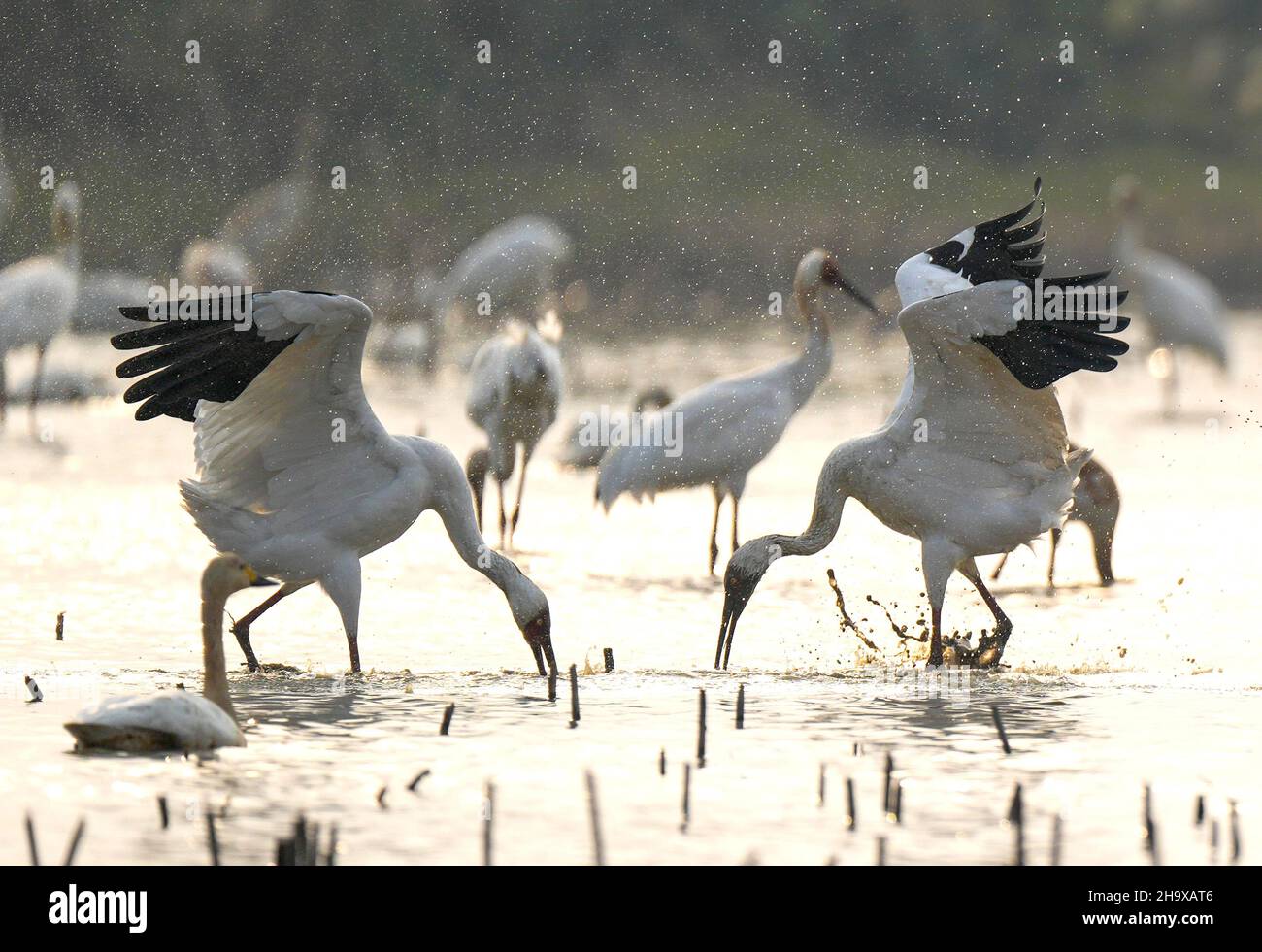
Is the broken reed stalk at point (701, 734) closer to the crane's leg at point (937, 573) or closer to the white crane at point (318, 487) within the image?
the white crane at point (318, 487)

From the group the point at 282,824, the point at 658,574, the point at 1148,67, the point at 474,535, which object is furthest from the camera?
the point at 1148,67

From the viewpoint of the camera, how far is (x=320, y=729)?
6727 mm

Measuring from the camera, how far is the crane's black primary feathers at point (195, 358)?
732cm

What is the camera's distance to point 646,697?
732 cm

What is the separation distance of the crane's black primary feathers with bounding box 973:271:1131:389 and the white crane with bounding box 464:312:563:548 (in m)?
4.36

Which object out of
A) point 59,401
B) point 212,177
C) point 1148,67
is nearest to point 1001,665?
point 59,401

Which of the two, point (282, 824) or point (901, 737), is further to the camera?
point (901, 737)

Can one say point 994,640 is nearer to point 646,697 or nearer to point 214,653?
point 646,697

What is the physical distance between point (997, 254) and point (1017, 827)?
3822 millimetres

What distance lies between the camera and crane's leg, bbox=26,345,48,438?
14391 mm

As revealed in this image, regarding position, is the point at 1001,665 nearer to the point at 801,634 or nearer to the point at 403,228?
the point at 801,634

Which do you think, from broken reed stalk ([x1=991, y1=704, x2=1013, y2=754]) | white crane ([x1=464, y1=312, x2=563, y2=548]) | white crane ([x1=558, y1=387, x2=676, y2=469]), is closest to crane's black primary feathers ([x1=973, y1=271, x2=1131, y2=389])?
broken reed stalk ([x1=991, y1=704, x2=1013, y2=754])

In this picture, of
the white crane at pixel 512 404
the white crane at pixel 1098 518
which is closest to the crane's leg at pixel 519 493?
the white crane at pixel 512 404

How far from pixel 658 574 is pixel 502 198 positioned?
12135mm
